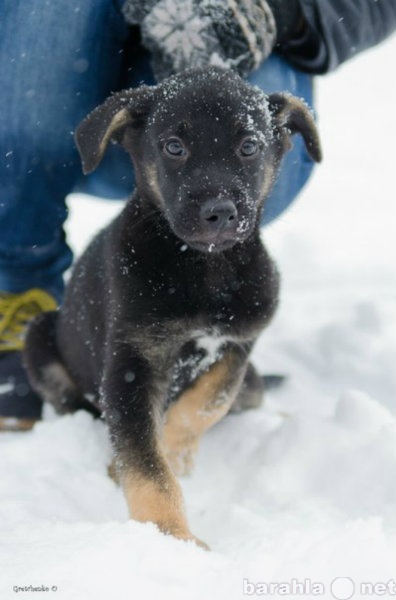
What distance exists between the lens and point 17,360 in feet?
11.8

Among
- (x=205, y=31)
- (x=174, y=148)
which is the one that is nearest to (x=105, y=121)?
(x=174, y=148)

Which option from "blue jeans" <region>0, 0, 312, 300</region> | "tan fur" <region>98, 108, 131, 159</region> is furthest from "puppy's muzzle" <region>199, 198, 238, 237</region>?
"blue jeans" <region>0, 0, 312, 300</region>

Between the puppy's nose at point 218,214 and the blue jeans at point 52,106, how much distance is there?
1.13m

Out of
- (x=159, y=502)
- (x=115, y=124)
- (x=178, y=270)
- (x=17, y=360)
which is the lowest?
(x=17, y=360)

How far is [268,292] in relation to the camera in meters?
2.95

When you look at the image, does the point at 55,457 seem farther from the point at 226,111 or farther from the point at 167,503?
the point at 226,111

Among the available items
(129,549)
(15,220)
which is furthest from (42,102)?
(129,549)

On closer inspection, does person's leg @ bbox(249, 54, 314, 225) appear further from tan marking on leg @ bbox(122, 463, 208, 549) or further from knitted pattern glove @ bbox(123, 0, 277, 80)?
tan marking on leg @ bbox(122, 463, 208, 549)

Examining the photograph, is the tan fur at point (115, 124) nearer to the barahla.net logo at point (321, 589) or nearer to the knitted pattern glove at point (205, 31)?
the knitted pattern glove at point (205, 31)

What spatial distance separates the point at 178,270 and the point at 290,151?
40.8 inches

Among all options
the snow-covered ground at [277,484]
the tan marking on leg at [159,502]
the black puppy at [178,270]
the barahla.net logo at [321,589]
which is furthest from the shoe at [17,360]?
the barahla.net logo at [321,589]

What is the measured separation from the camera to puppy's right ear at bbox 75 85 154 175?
271 centimetres

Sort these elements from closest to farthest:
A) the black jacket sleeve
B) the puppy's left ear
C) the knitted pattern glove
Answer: the puppy's left ear < the knitted pattern glove < the black jacket sleeve

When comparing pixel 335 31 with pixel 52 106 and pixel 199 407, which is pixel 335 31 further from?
pixel 199 407
